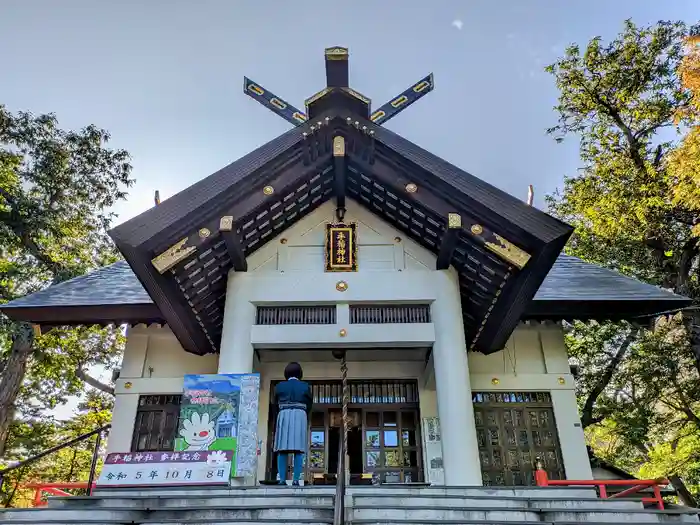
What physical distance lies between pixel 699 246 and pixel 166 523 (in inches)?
595

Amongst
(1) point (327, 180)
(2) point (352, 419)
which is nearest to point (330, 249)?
(1) point (327, 180)

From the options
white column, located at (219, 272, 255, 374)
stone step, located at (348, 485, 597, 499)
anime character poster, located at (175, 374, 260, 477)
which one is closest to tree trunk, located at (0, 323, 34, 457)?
white column, located at (219, 272, 255, 374)

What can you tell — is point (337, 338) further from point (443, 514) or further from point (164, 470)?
point (443, 514)

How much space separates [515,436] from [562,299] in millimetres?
2667

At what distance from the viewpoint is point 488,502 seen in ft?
17.4

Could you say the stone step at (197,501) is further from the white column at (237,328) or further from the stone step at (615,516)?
the white column at (237,328)

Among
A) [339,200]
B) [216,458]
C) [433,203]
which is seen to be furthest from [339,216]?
[216,458]

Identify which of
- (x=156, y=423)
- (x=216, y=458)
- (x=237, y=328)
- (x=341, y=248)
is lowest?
(x=216, y=458)

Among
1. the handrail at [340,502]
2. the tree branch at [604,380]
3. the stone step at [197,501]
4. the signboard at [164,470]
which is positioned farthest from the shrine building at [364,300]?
the tree branch at [604,380]

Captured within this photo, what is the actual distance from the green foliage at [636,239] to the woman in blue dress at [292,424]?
35.5 ft

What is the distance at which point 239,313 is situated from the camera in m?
8.12

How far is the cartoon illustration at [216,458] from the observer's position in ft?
20.1

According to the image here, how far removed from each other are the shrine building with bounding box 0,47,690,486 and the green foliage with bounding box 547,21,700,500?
5231mm

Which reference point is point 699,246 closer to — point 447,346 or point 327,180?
Answer: point 447,346
